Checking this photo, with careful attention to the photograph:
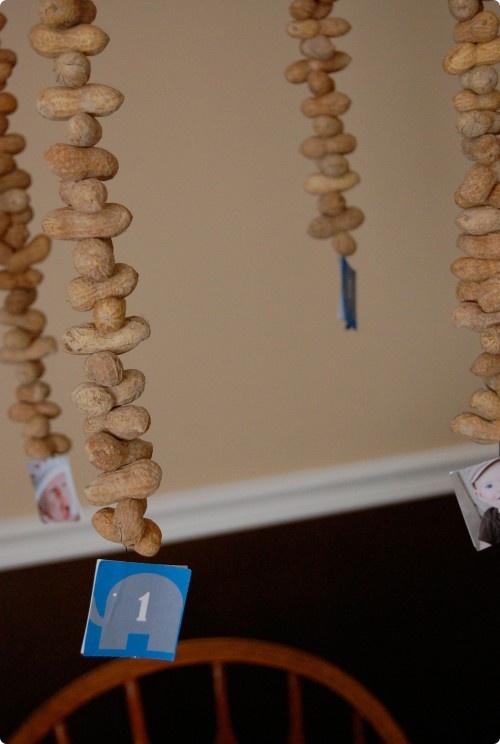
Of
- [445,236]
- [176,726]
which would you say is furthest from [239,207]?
[176,726]

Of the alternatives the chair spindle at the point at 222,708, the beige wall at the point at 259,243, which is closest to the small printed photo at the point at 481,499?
the chair spindle at the point at 222,708

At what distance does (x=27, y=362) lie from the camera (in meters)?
0.80

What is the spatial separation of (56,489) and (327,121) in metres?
0.43

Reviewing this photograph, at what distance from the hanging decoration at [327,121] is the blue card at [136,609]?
34 cm

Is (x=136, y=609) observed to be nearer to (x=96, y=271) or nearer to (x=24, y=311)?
(x=96, y=271)

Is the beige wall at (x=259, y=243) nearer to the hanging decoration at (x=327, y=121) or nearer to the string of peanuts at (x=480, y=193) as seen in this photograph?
the hanging decoration at (x=327, y=121)

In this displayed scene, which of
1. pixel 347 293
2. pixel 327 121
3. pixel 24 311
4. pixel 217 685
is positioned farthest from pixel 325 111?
pixel 217 685

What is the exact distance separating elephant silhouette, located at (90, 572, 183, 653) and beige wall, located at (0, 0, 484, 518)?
0.72 m

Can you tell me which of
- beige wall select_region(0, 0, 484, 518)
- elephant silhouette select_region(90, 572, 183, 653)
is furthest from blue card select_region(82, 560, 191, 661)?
beige wall select_region(0, 0, 484, 518)

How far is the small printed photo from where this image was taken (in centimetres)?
59

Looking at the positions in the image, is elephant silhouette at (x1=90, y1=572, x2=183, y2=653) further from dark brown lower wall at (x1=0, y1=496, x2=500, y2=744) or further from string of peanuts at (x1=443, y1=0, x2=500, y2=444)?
dark brown lower wall at (x1=0, y1=496, x2=500, y2=744)

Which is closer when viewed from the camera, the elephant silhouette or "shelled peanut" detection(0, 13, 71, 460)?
the elephant silhouette

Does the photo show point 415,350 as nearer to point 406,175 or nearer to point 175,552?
point 406,175

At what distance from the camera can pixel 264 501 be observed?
4.43 ft
